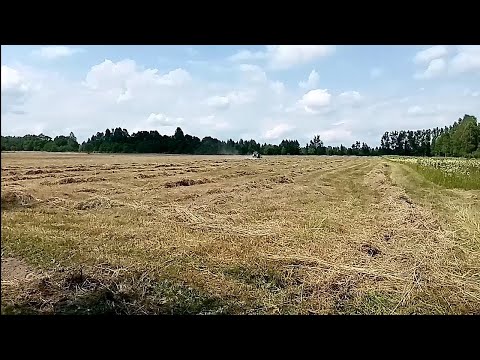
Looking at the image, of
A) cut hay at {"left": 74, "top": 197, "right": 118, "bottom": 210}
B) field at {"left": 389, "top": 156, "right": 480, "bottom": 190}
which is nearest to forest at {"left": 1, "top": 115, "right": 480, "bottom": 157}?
cut hay at {"left": 74, "top": 197, "right": 118, "bottom": 210}

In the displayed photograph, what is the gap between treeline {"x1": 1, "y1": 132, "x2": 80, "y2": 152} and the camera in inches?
92.1

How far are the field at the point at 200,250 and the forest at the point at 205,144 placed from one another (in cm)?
13

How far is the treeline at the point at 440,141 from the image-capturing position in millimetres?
3928

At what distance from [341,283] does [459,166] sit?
4507mm

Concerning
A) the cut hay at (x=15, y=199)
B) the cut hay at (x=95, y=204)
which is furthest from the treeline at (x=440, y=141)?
the cut hay at (x=15, y=199)

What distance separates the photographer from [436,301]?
2.87 meters

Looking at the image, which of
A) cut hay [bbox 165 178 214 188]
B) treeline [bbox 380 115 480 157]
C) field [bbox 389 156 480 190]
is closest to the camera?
treeline [bbox 380 115 480 157]

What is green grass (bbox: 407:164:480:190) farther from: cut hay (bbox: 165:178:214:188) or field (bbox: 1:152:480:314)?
cut hay (bbox: 165:178:214:188)

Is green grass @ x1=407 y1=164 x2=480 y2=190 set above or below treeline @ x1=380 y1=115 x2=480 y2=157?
below

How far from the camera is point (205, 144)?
324cm

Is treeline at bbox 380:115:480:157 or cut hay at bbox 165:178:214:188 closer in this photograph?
treeline at bbox 380:115:480:157

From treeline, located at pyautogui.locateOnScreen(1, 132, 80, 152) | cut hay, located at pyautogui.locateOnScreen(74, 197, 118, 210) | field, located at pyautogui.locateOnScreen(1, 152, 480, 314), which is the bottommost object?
field, located at pyautogui.locateOnScreen(1, 152, 480, 314)
